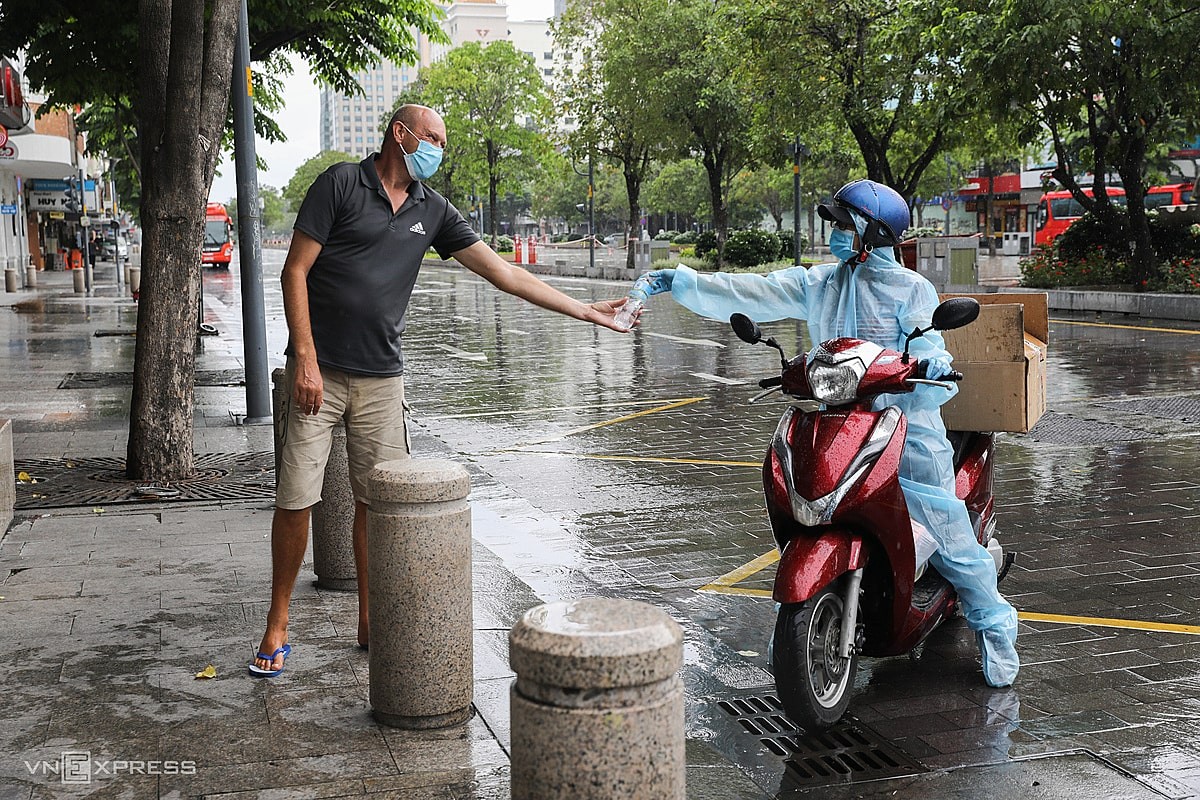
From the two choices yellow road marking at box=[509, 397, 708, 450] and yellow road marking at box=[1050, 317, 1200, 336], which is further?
yellow road marking at box=[1050, 317, 1200, 336]

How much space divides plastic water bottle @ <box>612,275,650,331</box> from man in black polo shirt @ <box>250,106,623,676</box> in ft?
2.59

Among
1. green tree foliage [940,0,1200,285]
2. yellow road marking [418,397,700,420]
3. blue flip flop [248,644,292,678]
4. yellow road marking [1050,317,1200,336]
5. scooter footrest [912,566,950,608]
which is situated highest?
green tree foliage [940,0,1200,285]

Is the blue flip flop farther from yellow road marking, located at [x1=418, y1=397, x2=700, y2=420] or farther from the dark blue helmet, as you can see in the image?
yellow road marking, located at [x1=418, y1=397, x2=700, y2=420]

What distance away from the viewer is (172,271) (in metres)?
8.70

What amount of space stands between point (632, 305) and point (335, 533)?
1.90m

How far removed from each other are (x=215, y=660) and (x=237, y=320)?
23083mm

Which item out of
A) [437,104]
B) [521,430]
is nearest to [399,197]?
[521,430]

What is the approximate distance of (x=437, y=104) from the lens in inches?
2662

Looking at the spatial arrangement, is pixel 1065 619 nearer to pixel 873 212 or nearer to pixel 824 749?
pixel 824 749

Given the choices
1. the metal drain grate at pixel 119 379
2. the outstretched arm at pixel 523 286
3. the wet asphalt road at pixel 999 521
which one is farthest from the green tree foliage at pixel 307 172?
the outstretched arm at pixel 523 286

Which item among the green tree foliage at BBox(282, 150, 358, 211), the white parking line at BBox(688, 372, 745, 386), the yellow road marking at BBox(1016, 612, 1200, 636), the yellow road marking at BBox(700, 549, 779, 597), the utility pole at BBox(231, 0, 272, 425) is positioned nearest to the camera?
the yellow road marking at BBox(1016, 612, 1200, 636)

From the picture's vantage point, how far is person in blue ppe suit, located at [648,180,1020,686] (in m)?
4.70

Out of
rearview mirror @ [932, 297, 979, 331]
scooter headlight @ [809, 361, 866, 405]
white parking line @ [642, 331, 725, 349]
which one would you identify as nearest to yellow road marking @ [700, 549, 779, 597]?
scooter headlight @ [809, 361, 866, 405]

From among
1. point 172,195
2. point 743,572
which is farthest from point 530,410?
point 743,572
